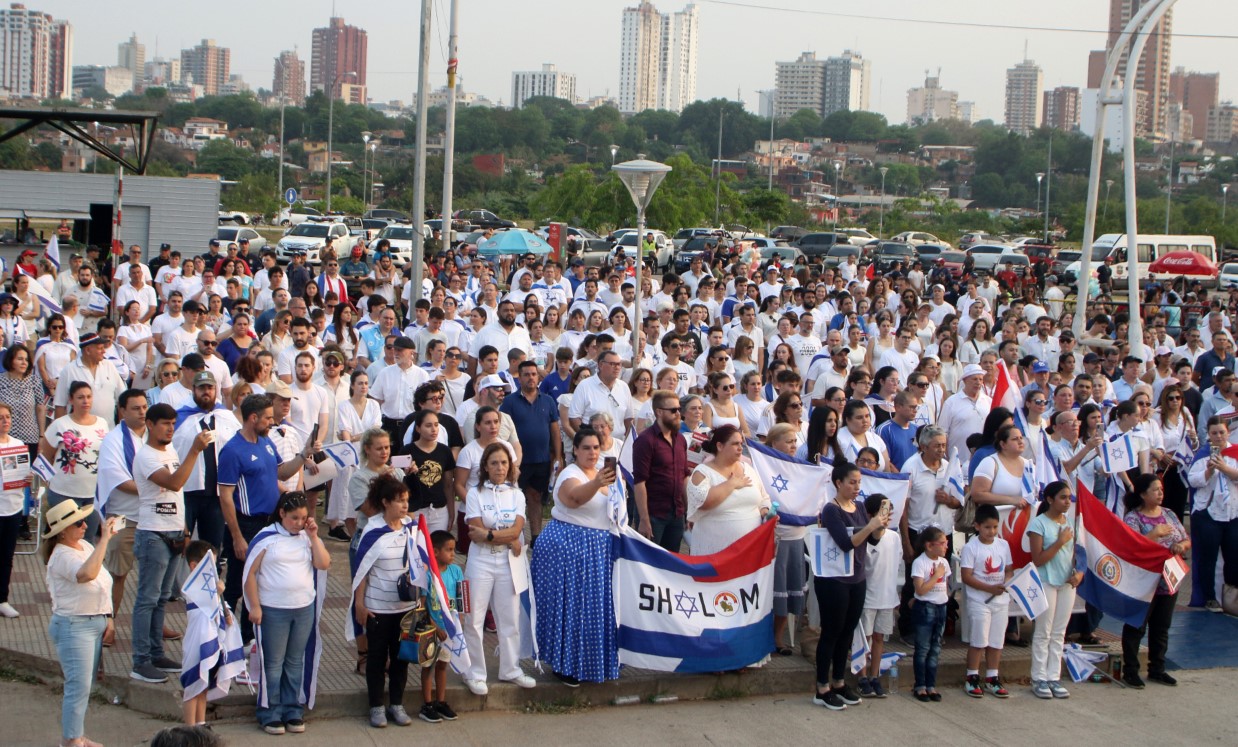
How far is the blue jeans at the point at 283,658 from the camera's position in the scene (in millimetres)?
7375

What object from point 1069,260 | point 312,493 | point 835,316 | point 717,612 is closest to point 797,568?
point 717,612

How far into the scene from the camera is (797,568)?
9.03 metres

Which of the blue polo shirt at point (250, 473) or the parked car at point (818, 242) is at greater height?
the parked car at point (818, 242)

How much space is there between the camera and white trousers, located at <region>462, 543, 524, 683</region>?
26.5ft

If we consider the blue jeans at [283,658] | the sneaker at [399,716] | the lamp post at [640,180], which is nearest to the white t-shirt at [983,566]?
the sneaker at [399,716]

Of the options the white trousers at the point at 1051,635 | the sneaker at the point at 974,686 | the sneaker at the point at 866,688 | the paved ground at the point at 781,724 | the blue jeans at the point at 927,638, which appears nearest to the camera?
the paved ground at the point at 781,724

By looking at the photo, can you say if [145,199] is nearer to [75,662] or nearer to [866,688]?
[75,662]

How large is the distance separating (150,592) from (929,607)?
16.1 feet

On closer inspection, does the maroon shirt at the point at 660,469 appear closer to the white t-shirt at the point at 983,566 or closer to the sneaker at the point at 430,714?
the white t-shirt at the point at 983,566

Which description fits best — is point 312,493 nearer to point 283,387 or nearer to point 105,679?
point 283,387

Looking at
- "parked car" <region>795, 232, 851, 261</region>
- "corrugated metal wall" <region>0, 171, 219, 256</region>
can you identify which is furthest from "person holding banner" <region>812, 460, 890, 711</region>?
"parked car" <region>795, 232, 851, 261</region>

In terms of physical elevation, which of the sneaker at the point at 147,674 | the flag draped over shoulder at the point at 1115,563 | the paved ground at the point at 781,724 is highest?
the flag draped over shoulder at the point at 1115,563

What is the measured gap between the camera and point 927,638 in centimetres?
867

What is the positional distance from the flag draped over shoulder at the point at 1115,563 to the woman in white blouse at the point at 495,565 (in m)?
4.14
